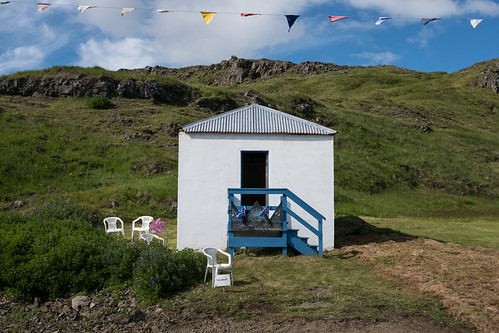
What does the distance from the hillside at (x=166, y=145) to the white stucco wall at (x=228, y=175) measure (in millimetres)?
7778

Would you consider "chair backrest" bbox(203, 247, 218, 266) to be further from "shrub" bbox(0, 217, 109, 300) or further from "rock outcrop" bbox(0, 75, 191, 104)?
"rock outcrop" bbox(0, 75, 191, 104)

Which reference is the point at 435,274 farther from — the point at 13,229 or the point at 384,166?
the point at 384,166

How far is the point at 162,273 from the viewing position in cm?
904

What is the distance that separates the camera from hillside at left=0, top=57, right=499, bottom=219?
2405 cm

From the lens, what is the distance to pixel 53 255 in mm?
9406

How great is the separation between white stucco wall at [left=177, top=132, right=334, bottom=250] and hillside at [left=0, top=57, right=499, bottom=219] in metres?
7.78

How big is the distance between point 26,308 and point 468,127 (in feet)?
194

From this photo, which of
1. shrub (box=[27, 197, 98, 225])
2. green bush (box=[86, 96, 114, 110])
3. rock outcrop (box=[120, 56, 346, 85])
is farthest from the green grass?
rock outcrop (box=[120, 56, 346, 85])

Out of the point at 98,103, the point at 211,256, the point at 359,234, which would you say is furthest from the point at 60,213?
the point at 98,103

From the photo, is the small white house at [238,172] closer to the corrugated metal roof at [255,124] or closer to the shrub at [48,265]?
the corrugated metal roof at [255,124]

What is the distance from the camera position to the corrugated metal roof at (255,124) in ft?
45.0

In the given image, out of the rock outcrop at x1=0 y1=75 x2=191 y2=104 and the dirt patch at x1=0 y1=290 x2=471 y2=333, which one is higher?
the rock outcrop at x1=0 y1=75 x2=191 y2=104

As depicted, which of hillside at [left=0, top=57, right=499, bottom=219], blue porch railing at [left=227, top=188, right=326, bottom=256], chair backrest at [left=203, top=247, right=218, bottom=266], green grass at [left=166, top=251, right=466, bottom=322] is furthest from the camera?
hillside at [left=0, top=57, right=499, bottom=219]

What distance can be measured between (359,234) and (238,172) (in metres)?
6.58
